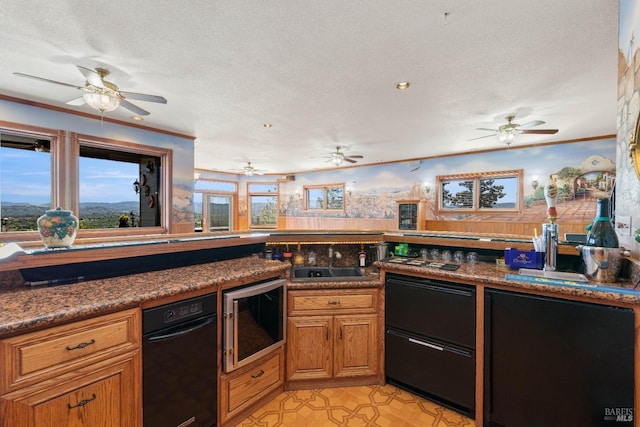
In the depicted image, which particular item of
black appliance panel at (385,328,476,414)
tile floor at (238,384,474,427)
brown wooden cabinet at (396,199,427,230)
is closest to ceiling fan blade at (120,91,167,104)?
tile floor at (238,384,474,427)

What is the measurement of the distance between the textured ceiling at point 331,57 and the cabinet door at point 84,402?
2156 mm

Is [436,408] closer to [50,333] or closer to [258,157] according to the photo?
[50,333]

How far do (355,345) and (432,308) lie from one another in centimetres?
68

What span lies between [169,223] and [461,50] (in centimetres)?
503

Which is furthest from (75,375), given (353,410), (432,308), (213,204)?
(213,204)

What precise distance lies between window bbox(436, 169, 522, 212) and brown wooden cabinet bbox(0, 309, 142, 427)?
688cm

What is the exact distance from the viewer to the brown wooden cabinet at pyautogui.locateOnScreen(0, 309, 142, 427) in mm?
1008

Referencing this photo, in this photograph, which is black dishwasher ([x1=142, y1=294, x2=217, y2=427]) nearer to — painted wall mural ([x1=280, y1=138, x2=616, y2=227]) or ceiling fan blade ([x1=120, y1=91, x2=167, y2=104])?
ceiling fan blade ([x1=120, y1=91, x2=167, y2=104])

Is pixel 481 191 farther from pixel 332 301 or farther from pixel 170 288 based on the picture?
pixel 170 288

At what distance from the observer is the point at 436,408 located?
194 cm

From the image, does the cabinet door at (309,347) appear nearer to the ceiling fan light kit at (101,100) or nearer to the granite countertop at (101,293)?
the granite countertop at (101,293)

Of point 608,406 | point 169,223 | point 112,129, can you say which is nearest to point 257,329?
point 608,406

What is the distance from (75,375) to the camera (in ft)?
3.73

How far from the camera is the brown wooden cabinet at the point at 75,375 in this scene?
1.01m
